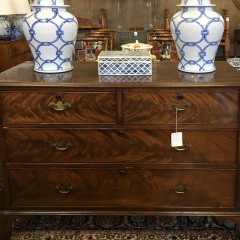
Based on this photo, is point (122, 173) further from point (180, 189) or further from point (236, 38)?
point (236, 38)

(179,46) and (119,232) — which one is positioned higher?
(179,46)

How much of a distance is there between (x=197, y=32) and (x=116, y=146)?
0.57 m

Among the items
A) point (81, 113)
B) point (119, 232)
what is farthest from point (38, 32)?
point (119, 232)

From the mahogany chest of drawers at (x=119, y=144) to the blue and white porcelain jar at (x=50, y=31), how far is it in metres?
0.09

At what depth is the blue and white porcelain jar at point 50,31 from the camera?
1571mm

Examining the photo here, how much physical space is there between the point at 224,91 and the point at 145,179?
1.60 feet

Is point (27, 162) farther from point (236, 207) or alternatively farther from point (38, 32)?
point (236, 207)

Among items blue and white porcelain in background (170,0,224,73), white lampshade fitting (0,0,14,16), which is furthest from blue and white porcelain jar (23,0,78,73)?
white lampshade fitting (0,0,14,16)

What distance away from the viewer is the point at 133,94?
4.89ft

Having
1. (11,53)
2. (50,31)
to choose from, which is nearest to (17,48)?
(11,53)

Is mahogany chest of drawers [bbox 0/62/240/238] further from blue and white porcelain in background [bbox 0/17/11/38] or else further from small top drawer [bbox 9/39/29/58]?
blue and white porcelain in background [bbox 0/17/11/38]

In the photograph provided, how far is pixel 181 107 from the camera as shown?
58.5 inches

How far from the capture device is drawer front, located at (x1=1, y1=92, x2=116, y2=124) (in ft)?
4.92

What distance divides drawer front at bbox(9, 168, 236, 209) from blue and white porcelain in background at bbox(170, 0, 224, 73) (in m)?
0.47
